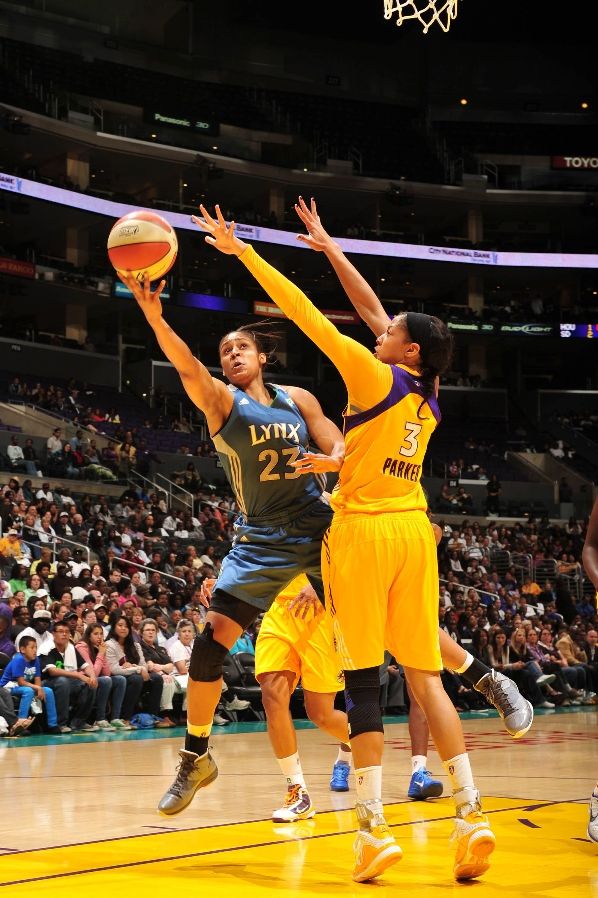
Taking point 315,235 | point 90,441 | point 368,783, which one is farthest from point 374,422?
point 90,441

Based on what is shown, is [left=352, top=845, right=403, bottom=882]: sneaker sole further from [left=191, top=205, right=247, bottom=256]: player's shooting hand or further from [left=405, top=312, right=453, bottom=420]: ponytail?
[left=191, top=205, right=247, bottom=256]: player's shooting hand

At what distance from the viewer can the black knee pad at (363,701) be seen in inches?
171

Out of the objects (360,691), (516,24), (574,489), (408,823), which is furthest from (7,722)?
(516,24)

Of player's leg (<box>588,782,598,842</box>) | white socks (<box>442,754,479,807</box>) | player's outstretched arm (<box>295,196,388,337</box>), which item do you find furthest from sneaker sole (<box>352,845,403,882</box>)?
player's outstretched arm (<box>295,196,388,337</box>)

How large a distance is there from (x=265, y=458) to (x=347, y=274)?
3.32ft

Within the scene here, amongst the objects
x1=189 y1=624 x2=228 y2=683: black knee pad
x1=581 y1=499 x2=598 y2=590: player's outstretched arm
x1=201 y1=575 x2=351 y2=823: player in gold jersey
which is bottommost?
x1=201 y1=575 x2=351 y2=823: player in gold jersey

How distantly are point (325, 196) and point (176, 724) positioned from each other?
29.3 meters

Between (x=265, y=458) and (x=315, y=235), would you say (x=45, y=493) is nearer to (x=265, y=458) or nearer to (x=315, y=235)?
(x=265, y=458)

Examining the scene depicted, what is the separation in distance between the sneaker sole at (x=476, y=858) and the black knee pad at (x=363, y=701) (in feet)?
1.85

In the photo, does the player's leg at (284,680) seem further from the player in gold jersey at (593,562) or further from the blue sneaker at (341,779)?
the player in gold jersey at (593,562)

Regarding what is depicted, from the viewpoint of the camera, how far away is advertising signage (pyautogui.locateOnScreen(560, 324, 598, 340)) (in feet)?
128

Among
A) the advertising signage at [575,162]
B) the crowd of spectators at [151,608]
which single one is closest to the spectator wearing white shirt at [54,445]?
the crowd of spectators at [151,608]

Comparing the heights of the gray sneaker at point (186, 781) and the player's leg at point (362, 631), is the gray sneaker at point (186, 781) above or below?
below

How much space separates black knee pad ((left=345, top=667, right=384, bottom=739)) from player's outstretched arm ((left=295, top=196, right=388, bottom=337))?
159 cm
